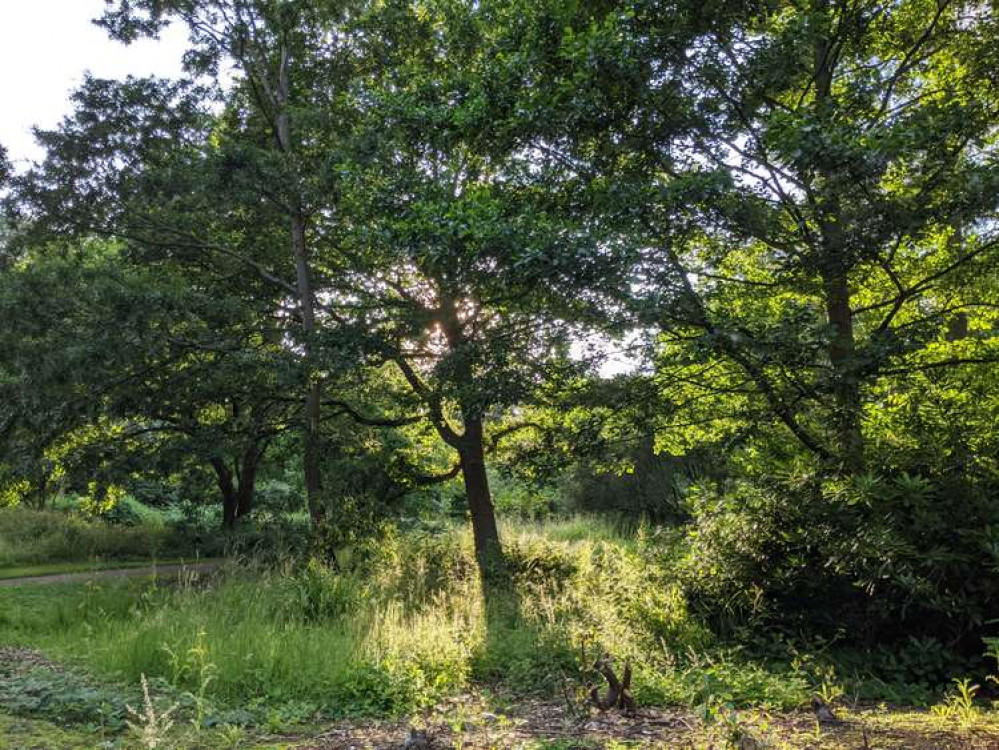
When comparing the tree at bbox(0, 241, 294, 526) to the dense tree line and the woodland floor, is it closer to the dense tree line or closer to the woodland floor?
the dense tree line

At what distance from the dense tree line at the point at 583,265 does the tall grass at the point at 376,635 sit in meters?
1.15

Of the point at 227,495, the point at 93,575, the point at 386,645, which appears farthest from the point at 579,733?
the point at 227,495

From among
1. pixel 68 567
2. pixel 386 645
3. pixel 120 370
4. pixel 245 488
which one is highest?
pixel 120 370

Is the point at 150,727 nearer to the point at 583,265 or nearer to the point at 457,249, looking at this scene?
the point at 583,265

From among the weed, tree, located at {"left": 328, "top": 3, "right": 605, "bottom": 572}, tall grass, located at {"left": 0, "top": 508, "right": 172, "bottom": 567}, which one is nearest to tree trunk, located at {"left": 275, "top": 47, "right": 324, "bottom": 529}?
tree, located at {"left": 328, "top": 3, "right": 605, "bottom": 572}

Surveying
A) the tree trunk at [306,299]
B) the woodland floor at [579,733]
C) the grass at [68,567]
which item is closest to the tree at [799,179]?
the woodland floor at [579,733]

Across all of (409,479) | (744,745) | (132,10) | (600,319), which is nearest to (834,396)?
A: (600,319)

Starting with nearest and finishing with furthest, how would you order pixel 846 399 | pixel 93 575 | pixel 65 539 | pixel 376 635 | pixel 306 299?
pixel 376 635 < pixel 846 399 < pixel 93 575 < pixel 306 299 < pixel 65 539

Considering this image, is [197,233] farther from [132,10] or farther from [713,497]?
[713,497]

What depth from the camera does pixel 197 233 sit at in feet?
35.7

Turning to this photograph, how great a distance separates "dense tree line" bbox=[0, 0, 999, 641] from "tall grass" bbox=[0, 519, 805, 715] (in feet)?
3.79

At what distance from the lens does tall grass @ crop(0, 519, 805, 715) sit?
4871 millimetres

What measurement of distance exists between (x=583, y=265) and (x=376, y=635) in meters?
3.77

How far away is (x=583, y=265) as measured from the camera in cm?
598
